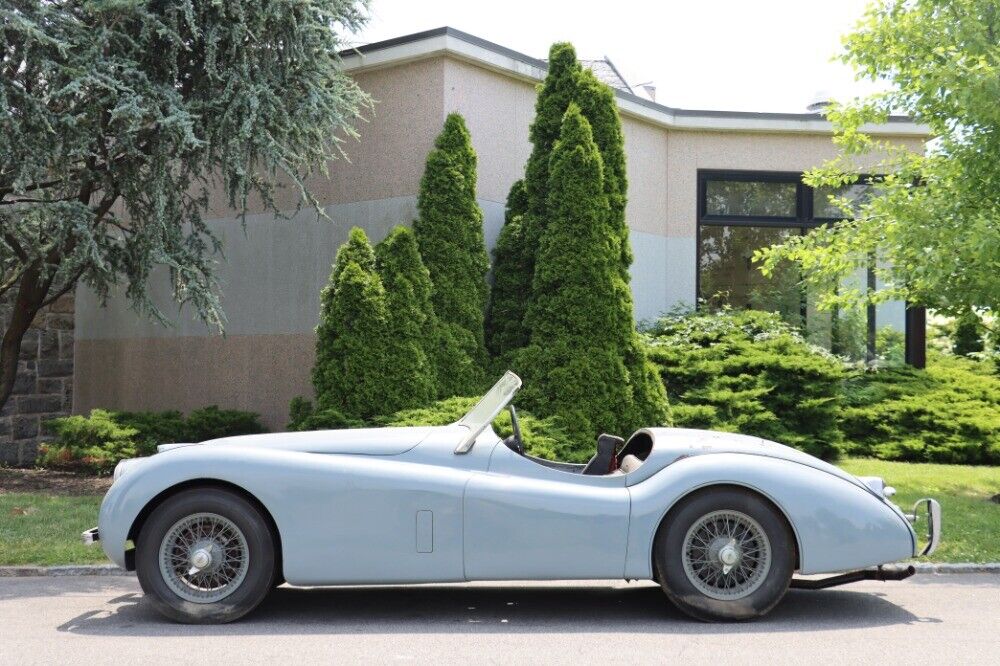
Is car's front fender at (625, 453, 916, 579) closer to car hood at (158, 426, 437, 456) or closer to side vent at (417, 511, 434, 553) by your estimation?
side vent at (417, 511, 434, 553)

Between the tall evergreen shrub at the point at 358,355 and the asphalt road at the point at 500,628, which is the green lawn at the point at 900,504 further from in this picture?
the tall evergreen shrub at the point at 358,355

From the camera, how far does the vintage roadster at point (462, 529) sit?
18.5 feet

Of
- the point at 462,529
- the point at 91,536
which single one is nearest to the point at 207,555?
the point at 91,536

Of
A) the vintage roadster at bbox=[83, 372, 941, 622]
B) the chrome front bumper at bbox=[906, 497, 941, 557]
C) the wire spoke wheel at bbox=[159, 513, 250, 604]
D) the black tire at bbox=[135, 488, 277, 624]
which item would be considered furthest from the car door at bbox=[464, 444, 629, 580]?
the chrome front bumper at bbox=[906, 497, 941, 557]

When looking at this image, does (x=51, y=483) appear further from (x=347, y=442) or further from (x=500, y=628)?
(x=500, y=628)

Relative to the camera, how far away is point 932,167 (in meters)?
11.2

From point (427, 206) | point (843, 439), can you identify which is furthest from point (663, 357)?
point (427, 206)

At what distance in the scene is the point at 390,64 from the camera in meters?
12.6

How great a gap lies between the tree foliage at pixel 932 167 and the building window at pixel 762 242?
3798mm

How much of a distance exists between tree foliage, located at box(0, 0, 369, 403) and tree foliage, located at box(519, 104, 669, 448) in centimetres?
262

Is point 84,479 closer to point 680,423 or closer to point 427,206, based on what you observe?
point 427,206

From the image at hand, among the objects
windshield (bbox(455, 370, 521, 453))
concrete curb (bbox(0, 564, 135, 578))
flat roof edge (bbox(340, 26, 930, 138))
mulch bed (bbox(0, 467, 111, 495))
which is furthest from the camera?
flat roof edge (bbox(340, 26, 930, 138))

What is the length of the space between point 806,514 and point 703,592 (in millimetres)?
698

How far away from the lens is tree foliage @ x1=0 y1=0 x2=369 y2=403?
10242 millimetres
